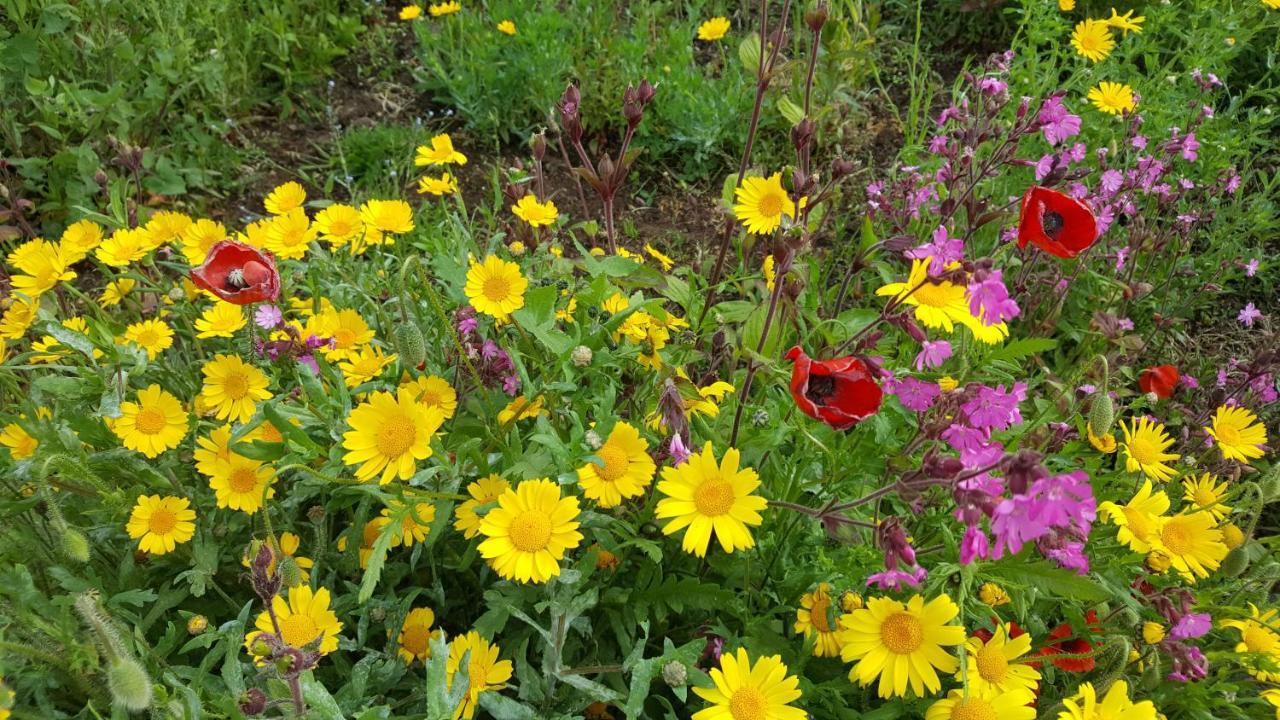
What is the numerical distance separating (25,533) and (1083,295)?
3.09m

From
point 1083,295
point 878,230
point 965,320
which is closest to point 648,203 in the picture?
point 878,230

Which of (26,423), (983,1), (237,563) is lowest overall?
(237,563)

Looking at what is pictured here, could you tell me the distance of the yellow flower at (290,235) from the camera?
206 centimetres

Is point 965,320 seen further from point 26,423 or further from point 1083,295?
point 26,423

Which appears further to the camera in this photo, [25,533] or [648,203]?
[648,203]

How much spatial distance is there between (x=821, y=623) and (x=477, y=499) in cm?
70

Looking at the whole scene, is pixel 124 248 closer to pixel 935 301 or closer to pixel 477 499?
pixel 477 499

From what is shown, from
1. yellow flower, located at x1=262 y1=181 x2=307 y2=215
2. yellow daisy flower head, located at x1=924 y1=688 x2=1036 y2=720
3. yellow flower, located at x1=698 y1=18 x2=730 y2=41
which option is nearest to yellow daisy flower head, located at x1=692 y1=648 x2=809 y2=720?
yellow daisy flower head, located at x1=924 y1=688 x2=1036 y2=720

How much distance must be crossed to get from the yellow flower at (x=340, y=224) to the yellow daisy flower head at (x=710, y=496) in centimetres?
120

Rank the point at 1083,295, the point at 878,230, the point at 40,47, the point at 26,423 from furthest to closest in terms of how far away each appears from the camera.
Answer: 1. the point at 40,47
2. the point at 878,230
3. the point at 1083,295
4. the point at 26,423

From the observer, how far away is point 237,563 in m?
1.90

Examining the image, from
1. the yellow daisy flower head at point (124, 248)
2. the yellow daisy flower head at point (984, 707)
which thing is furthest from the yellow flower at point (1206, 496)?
the yellow daisy flower head at point (124, 248)

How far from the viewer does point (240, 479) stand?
171cm

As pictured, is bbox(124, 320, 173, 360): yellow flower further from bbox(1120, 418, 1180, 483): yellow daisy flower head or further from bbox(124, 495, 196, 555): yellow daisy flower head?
bbox(1120, 418, 1180, 483): yellow daisy flower head
